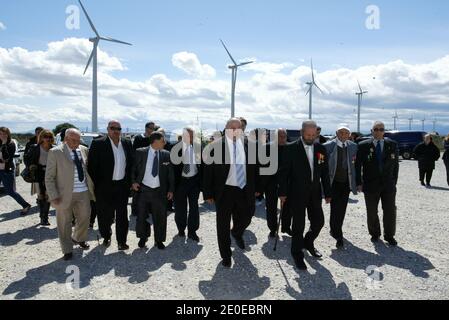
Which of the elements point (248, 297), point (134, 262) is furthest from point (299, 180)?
point (134, 262)

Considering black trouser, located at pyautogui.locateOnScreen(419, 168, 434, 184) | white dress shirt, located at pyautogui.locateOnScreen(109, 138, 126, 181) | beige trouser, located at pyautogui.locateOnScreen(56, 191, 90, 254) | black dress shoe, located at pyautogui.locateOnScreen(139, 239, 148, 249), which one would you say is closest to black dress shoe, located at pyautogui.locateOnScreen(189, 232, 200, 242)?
black dress shoe, located at pyautogui.locateOnScreen(139, 239, 148, 249)

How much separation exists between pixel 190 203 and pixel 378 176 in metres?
3.08

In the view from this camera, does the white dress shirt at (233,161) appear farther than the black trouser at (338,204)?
No

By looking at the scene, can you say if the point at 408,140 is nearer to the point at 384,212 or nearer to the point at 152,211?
A: the point at 384,212

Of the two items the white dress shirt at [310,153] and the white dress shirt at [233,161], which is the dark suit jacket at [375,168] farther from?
the white dress shirt at [233,161]

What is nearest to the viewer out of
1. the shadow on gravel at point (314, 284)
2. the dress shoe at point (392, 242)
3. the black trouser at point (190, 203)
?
the shadow on gravel at point (314, 284)

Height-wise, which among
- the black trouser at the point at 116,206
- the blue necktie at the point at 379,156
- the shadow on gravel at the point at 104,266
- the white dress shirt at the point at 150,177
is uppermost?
the blue necktie at the point at 379,156

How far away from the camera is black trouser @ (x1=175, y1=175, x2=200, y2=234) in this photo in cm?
659

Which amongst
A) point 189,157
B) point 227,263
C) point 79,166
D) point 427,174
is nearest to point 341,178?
point 227,263

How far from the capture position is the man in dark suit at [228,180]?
17.2ft

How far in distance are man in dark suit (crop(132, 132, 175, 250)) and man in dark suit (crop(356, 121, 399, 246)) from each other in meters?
3.07

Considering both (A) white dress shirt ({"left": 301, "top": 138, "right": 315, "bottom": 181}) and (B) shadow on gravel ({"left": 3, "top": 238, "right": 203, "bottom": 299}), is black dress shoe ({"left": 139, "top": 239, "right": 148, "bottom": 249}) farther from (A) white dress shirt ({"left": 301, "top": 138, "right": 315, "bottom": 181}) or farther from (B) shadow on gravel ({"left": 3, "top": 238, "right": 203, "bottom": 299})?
(A) white dress shirt ({"left": 301, "top": 138, "right": 315, "bottom": 181})

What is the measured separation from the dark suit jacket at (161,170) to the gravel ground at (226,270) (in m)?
0.96

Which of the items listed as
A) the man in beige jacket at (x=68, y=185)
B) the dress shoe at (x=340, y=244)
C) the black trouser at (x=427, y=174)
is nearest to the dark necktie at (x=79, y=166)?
the man in beige jacket at (x=68, y=185)
